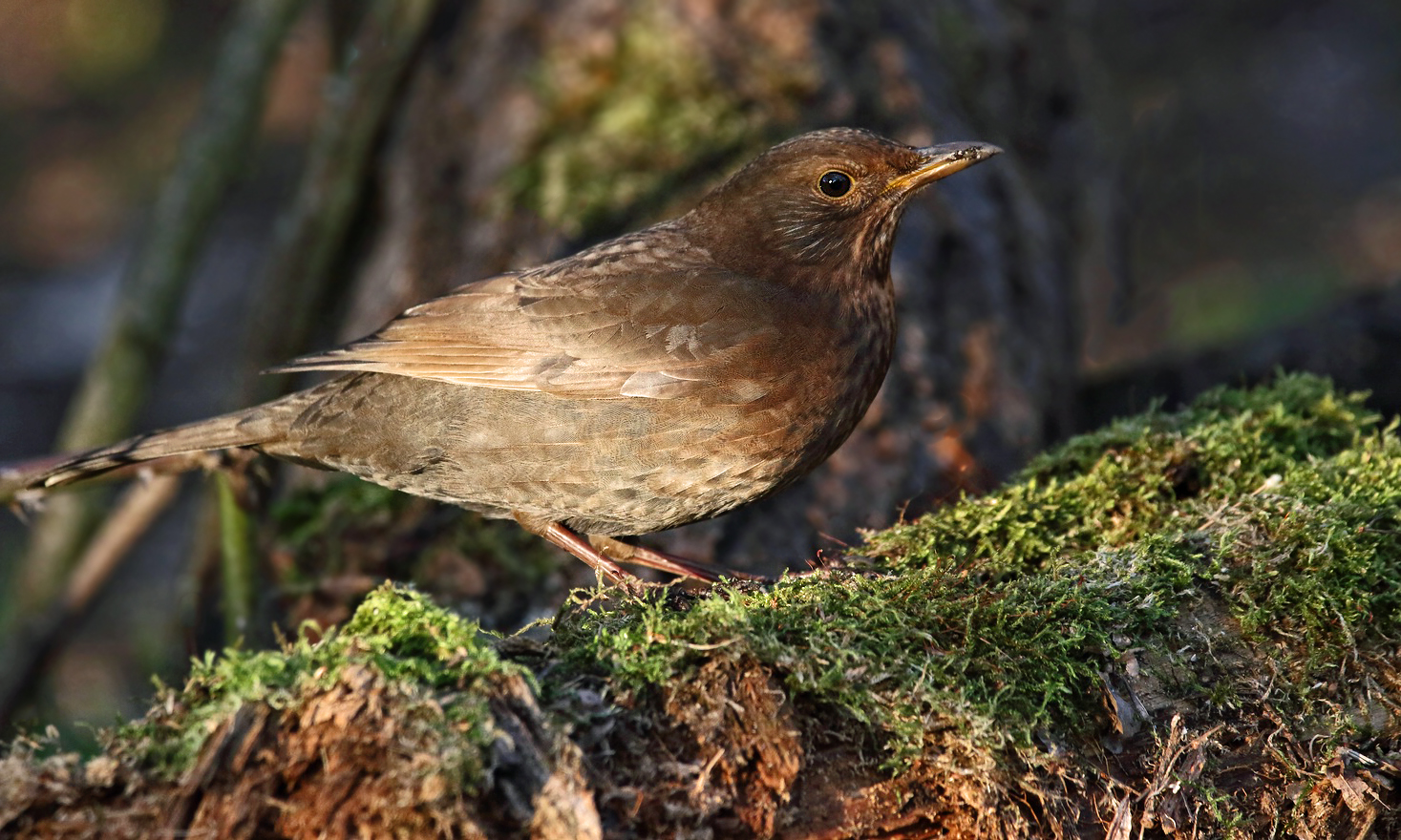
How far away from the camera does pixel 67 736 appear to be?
245 inches

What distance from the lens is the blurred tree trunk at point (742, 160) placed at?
20.6ft

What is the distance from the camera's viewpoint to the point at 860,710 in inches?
119

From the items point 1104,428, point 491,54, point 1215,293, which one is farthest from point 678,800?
point 1215,293

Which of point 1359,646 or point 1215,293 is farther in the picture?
point 1215,293

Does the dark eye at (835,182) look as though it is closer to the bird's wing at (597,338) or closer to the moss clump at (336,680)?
the bird's wing at (597,338)

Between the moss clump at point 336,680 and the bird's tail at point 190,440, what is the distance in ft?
7.60

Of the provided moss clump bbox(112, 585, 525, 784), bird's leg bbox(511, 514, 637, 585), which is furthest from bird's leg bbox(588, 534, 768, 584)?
moss clump bbox(112, 585, 525, 784)

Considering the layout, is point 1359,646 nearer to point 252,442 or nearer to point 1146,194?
point 252,442

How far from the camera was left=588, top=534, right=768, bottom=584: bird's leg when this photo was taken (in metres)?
4.81

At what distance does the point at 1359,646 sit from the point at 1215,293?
33.4 feet

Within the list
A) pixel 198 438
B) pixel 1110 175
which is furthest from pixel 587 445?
pixel 1110 175

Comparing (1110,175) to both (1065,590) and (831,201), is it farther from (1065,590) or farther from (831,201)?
(1065,590)

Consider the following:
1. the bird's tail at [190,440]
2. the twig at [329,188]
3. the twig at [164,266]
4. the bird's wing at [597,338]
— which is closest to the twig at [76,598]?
the twig at [164,266]

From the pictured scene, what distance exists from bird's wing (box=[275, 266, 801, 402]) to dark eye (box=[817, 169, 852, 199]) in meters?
0.53
